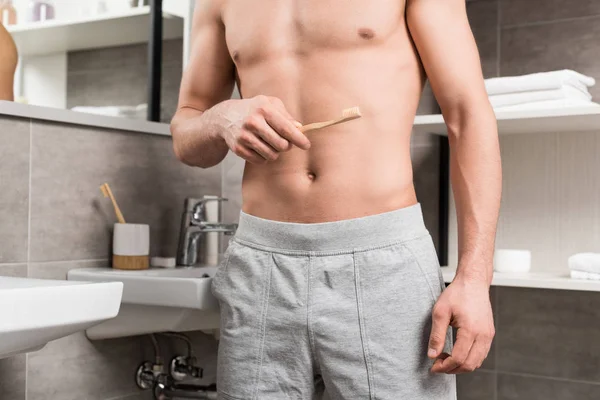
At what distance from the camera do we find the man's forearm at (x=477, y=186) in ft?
4.10

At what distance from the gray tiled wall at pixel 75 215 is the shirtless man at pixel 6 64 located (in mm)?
85

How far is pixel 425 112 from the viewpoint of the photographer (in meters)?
2.27

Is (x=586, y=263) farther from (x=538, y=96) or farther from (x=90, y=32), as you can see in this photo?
(x=90, y=32)

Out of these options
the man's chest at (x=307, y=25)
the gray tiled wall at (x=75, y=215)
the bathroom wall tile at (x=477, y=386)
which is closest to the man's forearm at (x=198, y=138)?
the man's chest at (x=307, y=25)

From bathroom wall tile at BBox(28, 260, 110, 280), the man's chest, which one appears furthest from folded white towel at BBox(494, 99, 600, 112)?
bathroom wall tile at BBox(28, 260, 110, 280)

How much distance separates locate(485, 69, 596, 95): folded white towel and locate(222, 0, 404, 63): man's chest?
644 millimetres

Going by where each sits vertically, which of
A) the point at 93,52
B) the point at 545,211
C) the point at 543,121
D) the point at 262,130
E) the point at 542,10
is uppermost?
the point at 542,10

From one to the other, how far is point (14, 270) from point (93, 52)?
29.6 inches

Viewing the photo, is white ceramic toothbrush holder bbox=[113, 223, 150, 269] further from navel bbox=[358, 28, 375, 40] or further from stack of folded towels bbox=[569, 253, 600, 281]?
stack of folded towels bbox=[569, 253, 600, 281]

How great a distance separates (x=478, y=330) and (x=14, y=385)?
3.56ft

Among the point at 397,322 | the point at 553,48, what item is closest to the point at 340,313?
the point at 397,322

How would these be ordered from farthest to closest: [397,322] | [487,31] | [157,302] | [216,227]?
[487,31], [216,227], [157,302], [397,322]

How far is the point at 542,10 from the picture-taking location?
211 centimetres

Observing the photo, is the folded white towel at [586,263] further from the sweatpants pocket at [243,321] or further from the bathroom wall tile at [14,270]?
the bathroom wall tile at [14,270]
